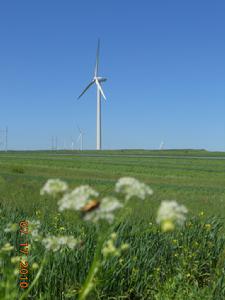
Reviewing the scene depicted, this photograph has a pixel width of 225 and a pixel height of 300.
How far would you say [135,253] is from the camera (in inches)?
256

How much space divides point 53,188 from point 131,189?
0.50 m

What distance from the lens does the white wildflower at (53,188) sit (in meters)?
2.40

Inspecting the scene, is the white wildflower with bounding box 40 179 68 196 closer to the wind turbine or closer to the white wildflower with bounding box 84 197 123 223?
the white wildflower with bounding box 84 197 123 223

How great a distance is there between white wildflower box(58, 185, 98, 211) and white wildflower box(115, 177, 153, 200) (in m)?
0.17

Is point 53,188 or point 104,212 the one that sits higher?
point 53,188

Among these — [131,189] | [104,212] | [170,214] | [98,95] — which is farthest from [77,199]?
[98,95]

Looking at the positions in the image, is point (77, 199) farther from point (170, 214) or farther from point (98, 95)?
point (98, 95)

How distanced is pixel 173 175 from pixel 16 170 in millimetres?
14809

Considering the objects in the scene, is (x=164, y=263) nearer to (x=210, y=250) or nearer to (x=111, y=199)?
(x=210, y=250)

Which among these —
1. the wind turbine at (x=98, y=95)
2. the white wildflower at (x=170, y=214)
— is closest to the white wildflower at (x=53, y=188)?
the white wildflower at (x=170, y=214)

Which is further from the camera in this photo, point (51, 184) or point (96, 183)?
point (96, 183)

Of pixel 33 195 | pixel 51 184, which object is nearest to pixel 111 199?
pixel 51 184

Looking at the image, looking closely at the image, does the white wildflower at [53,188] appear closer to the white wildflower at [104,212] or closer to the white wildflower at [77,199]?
the white wildflower at [77,199]

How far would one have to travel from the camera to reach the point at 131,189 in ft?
7.59
